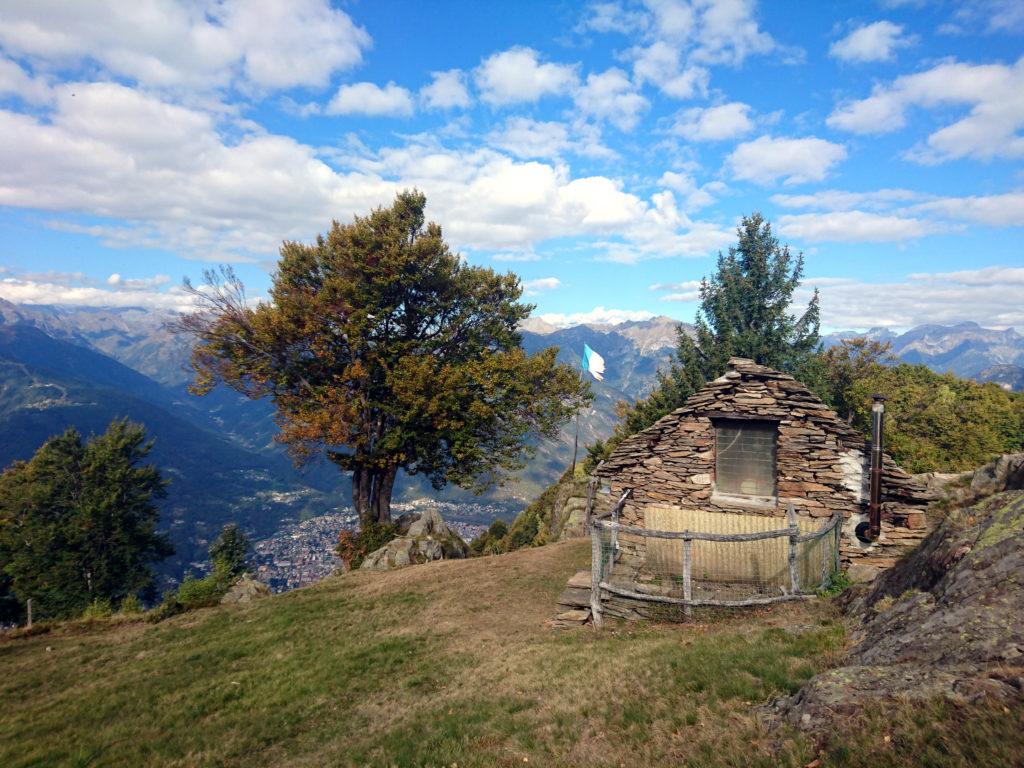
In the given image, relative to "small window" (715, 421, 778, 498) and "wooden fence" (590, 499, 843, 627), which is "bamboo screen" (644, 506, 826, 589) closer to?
"wooden fence" (590, 499, 843, 627)

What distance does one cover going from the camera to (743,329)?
40.1m

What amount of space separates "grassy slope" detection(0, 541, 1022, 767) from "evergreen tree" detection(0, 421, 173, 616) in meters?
35.7

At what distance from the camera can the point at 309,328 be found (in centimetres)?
2598

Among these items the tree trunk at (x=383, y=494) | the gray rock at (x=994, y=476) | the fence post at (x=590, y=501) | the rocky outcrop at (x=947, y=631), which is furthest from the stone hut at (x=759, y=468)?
the tree trunk at (x=383, y=494)

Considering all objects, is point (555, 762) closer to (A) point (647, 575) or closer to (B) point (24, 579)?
(A) point (647, 575)

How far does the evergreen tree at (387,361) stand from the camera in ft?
86.4

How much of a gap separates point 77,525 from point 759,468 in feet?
184

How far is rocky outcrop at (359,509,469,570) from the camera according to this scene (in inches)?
981

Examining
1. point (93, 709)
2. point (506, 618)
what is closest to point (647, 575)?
point (506, 618)

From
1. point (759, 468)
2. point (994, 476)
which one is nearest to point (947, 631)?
point (759, 468)

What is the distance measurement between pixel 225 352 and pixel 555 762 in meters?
27.9

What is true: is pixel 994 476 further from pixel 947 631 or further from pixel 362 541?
pixel 362 541

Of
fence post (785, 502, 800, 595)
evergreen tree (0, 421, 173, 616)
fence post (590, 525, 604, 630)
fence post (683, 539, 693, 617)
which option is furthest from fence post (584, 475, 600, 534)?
evergreen tree (0, 421, 173, 616)

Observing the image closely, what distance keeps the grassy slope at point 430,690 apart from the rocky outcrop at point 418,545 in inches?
260
